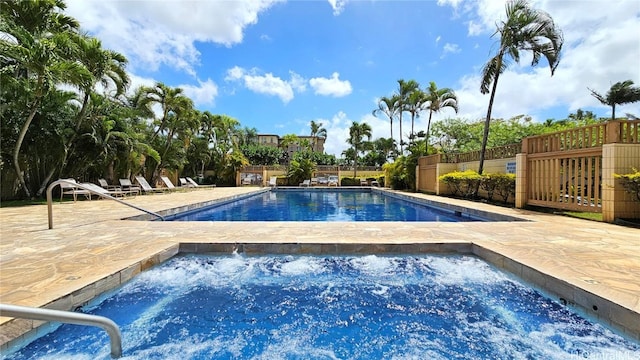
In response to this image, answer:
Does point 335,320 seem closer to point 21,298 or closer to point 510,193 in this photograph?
point 21,298

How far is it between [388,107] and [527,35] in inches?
605

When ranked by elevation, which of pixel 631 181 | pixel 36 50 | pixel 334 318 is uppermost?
pixel 36 50

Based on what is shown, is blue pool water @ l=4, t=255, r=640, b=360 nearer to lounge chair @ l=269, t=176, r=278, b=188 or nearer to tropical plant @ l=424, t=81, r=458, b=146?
tropical plant @ l=424, t=81, r=458, b=146

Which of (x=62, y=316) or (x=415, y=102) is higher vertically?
(x=415, y=102)

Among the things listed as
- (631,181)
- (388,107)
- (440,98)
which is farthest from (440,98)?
(631,181)

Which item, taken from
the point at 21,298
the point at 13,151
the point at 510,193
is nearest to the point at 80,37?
the point at 13,151

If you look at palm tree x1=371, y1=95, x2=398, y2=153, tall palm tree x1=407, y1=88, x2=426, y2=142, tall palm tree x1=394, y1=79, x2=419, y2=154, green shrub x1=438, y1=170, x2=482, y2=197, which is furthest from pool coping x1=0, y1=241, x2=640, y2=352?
palm tree x1=371, y1=95, x2=398, y2=153

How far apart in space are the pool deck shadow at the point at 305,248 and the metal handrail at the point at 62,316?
2.86 ft

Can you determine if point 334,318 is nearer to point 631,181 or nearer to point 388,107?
point 631,181

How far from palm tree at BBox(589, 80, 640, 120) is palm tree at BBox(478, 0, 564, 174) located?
47.6ft

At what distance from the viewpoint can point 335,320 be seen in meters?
3.12

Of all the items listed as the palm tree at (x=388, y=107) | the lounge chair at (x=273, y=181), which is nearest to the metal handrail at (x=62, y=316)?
the lounge chair at (x=273, y=181)

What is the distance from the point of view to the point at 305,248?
5.01 metres

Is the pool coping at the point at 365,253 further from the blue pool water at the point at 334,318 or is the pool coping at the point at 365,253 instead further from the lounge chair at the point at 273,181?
the lounge chair at the point at 273,181
